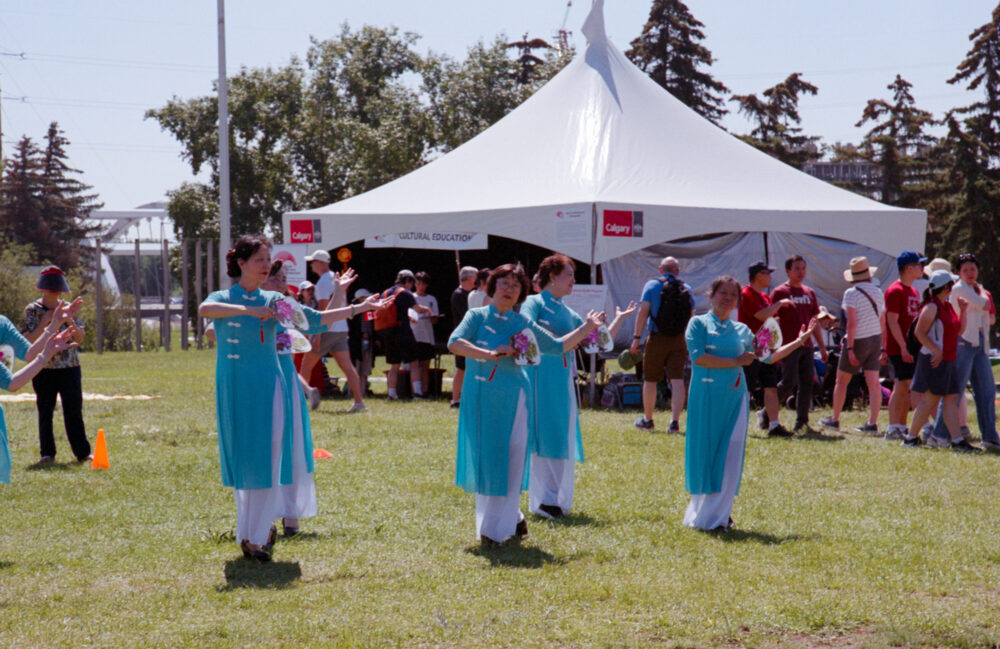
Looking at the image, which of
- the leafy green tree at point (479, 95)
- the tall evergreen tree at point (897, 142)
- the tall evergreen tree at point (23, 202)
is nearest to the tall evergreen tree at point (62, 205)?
the tall evergreen tree at point (23, 202)

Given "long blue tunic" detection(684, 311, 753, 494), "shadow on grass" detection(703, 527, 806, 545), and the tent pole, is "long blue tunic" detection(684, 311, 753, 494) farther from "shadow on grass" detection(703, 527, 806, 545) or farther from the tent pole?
the tent pole

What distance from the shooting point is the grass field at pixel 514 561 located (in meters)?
4.61

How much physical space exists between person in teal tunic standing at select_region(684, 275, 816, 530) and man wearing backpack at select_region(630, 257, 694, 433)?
422cm

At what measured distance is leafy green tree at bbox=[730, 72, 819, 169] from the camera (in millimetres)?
40375

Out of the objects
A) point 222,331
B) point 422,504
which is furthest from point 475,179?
point 222,331

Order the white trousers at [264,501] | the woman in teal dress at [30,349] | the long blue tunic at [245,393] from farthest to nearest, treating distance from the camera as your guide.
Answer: the white trousers at [264,501] < the long blue tunic at [245,393] < the woman in teal dress at [30,349]

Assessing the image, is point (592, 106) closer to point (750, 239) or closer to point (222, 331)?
point (750, 239)

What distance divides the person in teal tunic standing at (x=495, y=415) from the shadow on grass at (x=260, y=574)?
1.13 metres

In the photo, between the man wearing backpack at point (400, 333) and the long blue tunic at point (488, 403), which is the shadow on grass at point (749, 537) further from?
the man wearing backpack at point (400, 333)

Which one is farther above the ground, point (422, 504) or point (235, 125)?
point (235, 125)

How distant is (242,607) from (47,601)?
37.9 inches

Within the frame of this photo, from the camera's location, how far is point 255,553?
5.75m

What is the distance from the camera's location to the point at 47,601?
5.06 meters

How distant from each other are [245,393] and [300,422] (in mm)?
614
